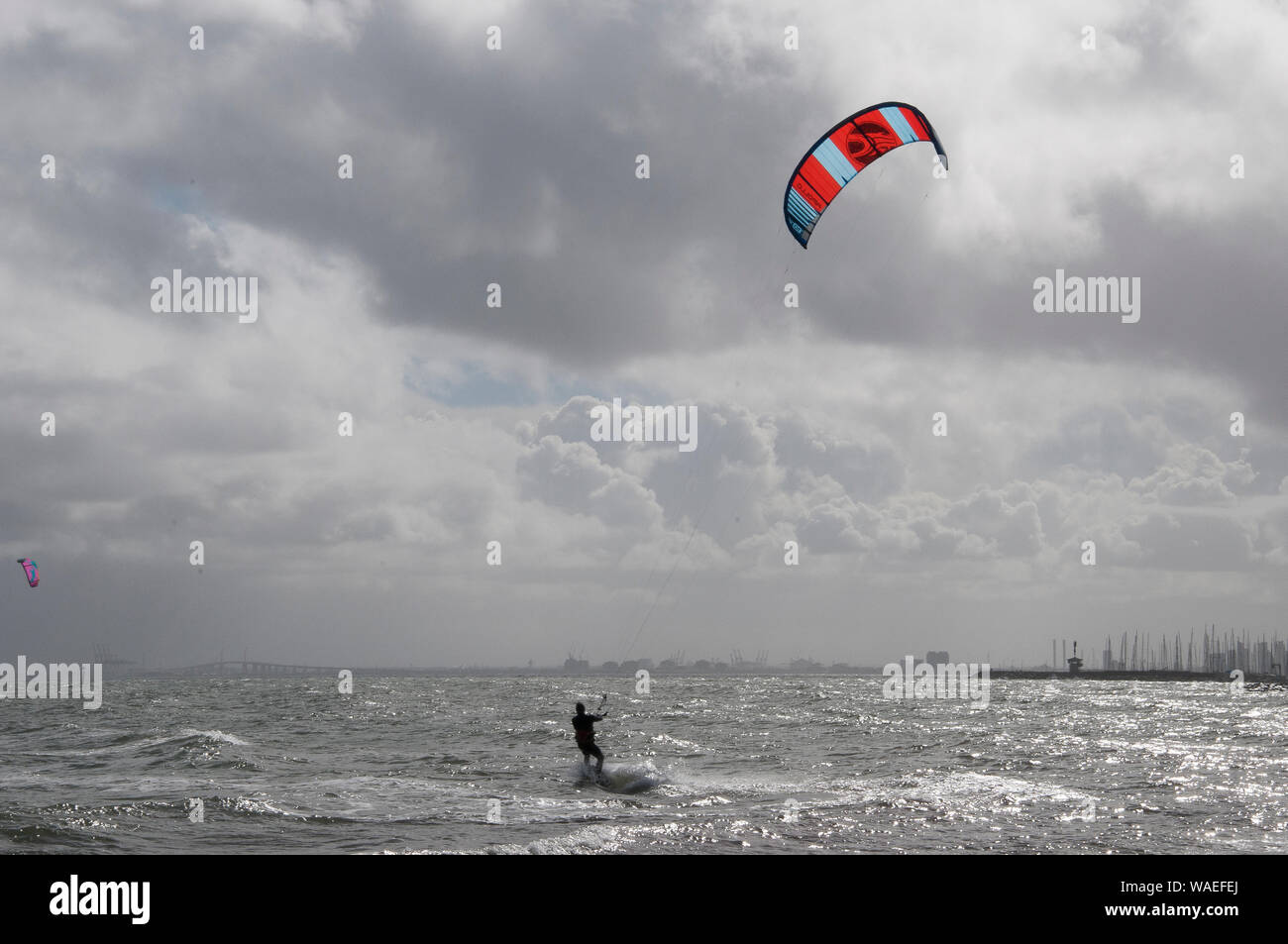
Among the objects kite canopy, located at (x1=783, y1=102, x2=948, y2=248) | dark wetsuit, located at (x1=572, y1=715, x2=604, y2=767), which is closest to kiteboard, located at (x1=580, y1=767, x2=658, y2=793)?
dark wetsuit, located at (x1=572, y1=715, x2=604, y2=767)

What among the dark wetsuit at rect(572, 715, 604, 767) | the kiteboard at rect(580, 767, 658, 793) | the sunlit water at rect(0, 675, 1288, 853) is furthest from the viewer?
the dark wetsuit at rect(572, 715, 604, 767)

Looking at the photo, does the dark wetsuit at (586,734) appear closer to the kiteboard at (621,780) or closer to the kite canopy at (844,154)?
the kiteboard at (621,780)

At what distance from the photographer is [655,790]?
18172mm

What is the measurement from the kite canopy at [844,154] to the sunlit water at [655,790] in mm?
8940

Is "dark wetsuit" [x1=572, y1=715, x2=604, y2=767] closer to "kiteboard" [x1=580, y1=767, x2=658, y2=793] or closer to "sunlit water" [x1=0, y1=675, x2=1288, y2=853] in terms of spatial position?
"kiteboard" [x1=580, y1=767, x2=658, y2=793]

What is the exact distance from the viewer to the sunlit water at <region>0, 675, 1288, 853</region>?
44.2 feet

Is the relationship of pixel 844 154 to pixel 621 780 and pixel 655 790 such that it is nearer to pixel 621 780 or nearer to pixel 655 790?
pixel 655 790

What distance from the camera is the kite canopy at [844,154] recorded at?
53.6 feet

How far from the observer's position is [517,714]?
44.0 meters

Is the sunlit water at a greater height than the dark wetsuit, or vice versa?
the dark wetsuit

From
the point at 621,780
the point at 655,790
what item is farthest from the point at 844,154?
the point at 621,780

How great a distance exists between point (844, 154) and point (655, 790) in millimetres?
10642

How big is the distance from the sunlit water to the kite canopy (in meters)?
A: 8.94

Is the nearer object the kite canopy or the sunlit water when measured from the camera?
the sunlit water
